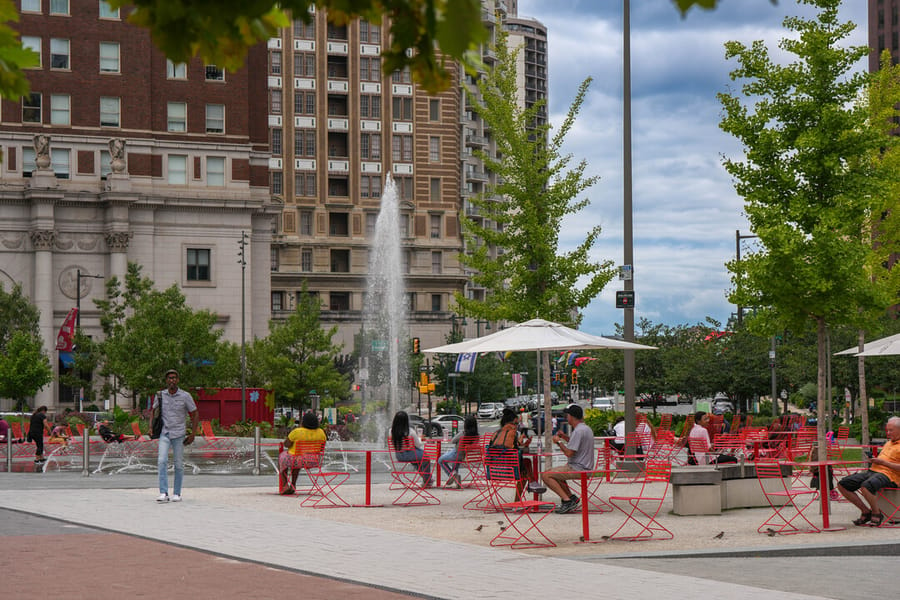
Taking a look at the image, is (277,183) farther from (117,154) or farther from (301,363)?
(301,363)

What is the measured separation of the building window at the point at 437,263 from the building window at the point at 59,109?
42.4 metres

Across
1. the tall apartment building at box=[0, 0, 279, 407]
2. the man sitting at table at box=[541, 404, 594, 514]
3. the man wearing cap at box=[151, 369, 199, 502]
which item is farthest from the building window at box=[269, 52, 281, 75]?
the man sitting at table at box=[541, 404, 594, 514]

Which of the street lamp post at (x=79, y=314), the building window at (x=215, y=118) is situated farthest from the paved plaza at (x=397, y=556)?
the building window at (x=215, y=118)

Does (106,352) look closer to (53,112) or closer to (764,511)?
(53,112)

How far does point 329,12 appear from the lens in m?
3.61

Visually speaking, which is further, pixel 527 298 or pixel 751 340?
pixel 751 340

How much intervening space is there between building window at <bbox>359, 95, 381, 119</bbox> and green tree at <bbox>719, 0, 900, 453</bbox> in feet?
290

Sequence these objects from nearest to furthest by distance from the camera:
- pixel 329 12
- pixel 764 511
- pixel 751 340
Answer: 1. pixel 329 12
2. pixel 764 511
3. pixel 751 340

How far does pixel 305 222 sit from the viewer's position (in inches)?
4136

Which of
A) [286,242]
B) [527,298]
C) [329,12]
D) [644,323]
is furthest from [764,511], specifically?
[286,242]

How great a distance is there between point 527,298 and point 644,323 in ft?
108

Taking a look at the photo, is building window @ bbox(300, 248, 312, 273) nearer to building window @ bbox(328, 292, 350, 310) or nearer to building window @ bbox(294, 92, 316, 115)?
building window @ bbox(328, 292, 350, 310)

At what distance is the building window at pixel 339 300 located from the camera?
4154 inches

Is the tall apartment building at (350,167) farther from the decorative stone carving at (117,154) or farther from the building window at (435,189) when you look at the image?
the decorative stone carving at (117,154)
